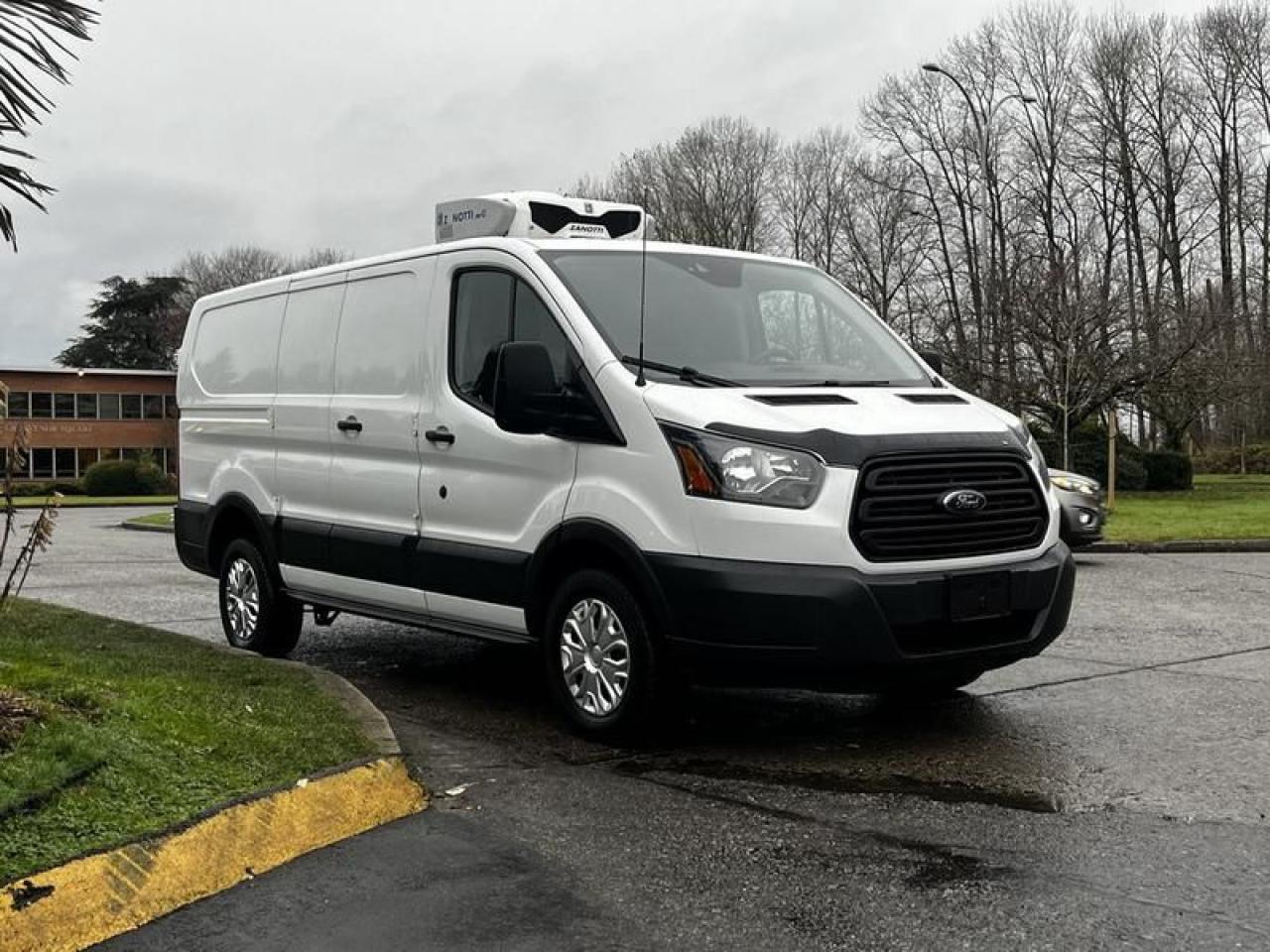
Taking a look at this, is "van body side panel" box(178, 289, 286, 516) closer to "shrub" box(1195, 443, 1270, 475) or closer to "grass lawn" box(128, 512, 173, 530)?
"grass lawn" box(128, 512, 173, 530)

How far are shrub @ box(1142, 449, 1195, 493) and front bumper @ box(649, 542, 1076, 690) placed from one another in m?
31.4

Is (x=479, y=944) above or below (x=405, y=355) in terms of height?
below

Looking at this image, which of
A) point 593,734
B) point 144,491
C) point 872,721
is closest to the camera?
point 593,734

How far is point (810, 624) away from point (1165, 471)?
Answer: 3238cm

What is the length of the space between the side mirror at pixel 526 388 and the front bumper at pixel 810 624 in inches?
37.9

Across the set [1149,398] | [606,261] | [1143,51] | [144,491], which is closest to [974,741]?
[606,261]

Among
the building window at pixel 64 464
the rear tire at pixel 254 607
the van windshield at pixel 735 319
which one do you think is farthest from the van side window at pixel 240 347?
the building window at pixel 64 464

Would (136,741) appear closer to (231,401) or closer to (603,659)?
(603,659)

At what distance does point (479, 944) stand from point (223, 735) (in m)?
2.12

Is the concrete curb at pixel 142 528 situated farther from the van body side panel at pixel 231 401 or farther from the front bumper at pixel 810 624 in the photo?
the front bumper at pixel 810 624

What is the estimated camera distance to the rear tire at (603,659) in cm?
568

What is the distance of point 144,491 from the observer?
57000 millimetres

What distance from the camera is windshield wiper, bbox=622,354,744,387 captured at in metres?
5.91

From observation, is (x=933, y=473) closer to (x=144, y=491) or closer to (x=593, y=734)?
(x=593, y=734)
